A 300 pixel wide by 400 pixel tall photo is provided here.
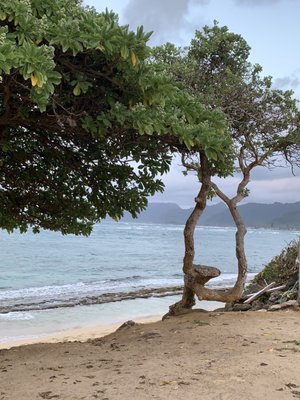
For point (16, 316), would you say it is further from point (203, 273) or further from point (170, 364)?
point (170, 364)

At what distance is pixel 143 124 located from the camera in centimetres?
489

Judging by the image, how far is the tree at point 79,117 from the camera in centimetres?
426

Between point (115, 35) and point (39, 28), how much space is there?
705 millimetres

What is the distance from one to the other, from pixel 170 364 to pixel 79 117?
289 cm

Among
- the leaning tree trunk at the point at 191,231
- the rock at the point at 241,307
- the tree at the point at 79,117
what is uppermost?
the tree at the point at 79,117

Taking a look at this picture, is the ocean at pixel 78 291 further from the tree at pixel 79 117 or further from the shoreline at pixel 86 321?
the tree at pixel 79 117

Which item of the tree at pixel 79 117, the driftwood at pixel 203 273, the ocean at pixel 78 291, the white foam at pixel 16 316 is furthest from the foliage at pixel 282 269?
the white foam at pixel 16 316

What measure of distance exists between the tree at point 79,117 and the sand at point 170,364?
2.16 meters

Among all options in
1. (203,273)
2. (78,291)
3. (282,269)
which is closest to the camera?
(203,273)

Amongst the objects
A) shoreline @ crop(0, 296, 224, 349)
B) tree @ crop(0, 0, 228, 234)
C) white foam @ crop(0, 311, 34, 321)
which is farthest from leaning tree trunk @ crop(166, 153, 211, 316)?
white foam @ crop(0, 311, 34, 321)

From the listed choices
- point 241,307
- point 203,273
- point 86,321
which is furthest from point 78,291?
point 203,273

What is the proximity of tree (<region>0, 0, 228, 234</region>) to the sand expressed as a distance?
216cm

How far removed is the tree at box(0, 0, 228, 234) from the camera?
4258 mm

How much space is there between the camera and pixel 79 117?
542 cm
